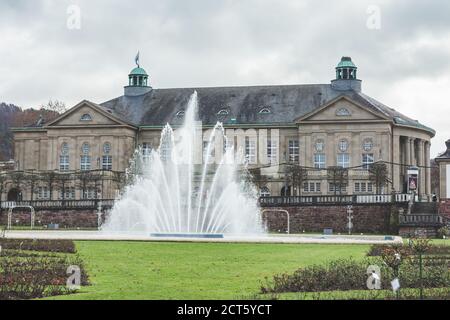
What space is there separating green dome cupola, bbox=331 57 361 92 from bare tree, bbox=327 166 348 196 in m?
11.5

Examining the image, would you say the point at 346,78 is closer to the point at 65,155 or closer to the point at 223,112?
A: the point at 223,112

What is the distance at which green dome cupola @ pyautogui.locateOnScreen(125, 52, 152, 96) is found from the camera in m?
98.0

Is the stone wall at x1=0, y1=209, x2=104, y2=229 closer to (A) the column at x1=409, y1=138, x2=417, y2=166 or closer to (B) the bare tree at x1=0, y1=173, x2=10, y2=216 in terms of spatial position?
(B) the bare tree at x1=0, y1=173, x2=10, y2=216

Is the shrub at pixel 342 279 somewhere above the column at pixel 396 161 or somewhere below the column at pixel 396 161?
below

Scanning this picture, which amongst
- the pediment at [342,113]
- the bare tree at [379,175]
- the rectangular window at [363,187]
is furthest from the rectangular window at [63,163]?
the bare tree at [379,175]

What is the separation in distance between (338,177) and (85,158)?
24.6 metres

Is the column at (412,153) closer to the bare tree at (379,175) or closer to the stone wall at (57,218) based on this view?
the bare tree at (379,175)

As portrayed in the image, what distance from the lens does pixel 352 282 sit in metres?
22.6

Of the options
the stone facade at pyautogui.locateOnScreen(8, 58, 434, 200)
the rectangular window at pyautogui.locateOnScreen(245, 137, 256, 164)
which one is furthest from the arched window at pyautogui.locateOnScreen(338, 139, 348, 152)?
the rectangular window at pyautogui.locateOnScreen(245, 137, 256, 164)

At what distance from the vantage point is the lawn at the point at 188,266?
22.0 m

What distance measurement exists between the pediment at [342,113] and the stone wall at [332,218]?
18.3m

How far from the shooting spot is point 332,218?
224 feet
